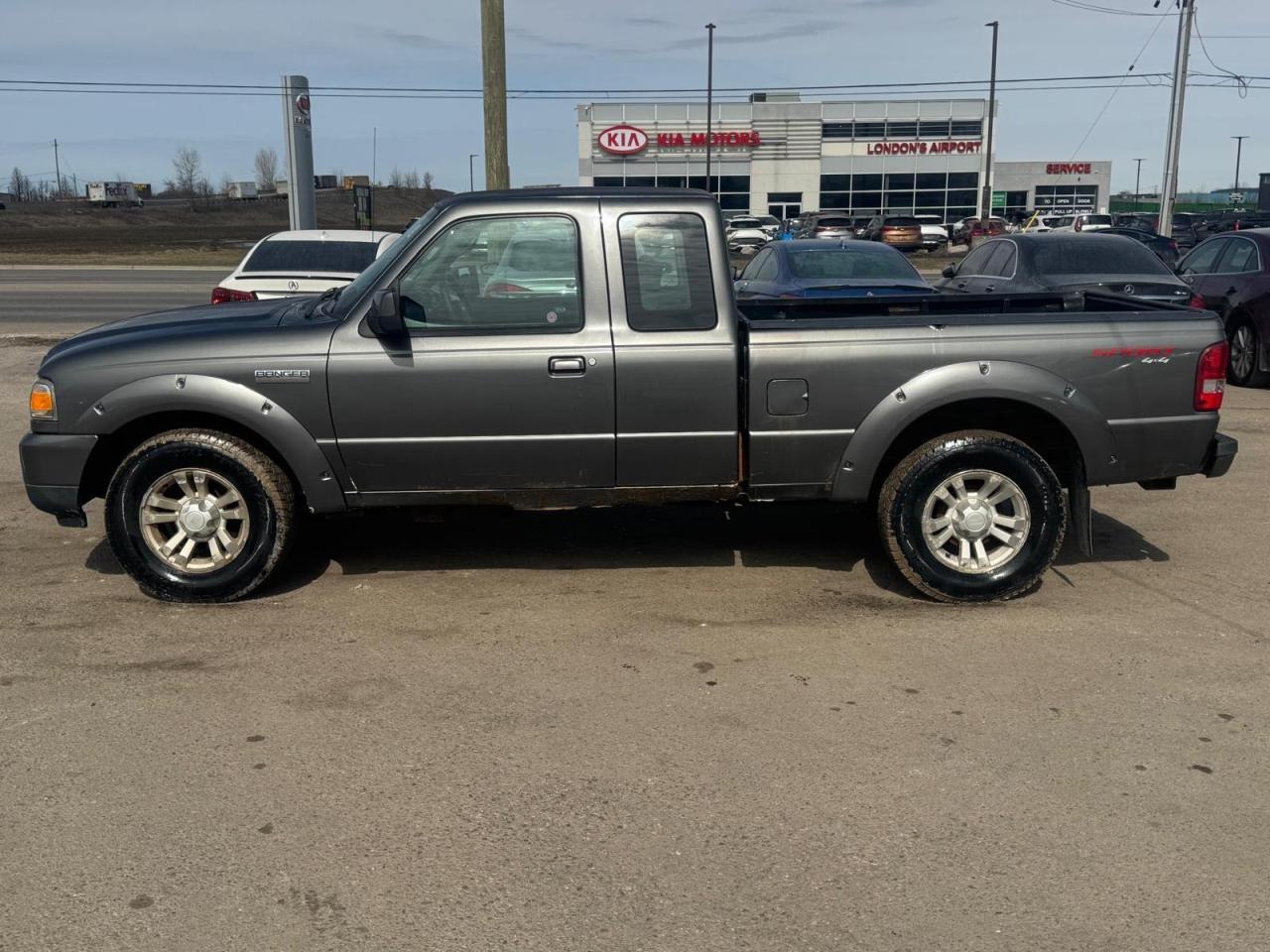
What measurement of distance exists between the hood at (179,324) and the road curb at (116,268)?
101 ft

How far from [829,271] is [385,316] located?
7.43 m

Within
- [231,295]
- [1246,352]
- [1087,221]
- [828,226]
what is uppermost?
[1087,221]

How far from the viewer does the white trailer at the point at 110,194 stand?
108 meters

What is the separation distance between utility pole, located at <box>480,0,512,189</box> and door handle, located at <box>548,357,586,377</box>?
29.9 ft

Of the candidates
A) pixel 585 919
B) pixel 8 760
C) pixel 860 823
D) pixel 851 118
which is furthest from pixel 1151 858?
pixel 851 118

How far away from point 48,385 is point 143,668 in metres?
1.65

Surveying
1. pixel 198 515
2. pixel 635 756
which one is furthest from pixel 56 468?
pixel 635 756

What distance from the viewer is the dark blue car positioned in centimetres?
1163

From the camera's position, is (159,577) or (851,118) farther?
(851,118)

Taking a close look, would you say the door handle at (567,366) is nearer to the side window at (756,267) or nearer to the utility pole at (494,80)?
the side window at (756,267)

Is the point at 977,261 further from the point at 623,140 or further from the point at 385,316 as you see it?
the point at 623,140

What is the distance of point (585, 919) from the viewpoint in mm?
3330

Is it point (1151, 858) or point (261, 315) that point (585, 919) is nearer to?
point (1151, 858)

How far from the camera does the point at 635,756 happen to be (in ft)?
14.2
